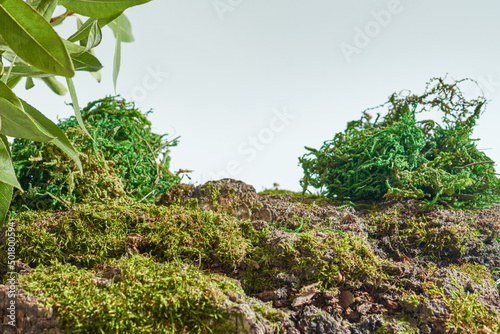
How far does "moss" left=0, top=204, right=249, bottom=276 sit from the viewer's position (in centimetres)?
174

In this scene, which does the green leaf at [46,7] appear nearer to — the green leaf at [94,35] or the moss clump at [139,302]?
the green leaf at [94,35]

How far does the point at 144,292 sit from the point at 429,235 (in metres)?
1.34

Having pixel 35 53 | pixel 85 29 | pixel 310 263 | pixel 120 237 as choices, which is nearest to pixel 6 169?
pixel 35 53

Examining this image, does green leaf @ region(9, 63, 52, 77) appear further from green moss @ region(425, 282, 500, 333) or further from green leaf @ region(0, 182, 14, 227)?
green moss @ region(425, 282, 500, 333)

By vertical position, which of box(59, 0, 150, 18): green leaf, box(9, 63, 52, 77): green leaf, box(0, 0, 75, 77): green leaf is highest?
box(59, 0, 150, 18): green leaf

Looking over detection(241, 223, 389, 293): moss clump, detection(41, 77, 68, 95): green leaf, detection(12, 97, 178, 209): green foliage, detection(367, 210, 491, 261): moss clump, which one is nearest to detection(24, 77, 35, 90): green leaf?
detection(41, 77, 68, 95): green leaf

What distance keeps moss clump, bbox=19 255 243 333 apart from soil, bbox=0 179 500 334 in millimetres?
40

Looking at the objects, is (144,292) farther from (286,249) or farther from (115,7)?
(115,7)

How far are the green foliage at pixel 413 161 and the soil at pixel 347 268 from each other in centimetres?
18

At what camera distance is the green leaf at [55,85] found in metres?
2.09

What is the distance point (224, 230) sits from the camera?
1842 millimetres

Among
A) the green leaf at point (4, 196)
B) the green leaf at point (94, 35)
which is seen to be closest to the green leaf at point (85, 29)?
the green leaf at point (94, 35)

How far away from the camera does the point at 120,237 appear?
5.85ft

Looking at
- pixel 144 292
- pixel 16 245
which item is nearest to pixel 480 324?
pixel 144 292
